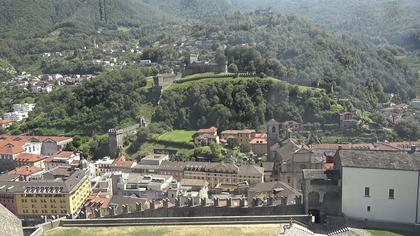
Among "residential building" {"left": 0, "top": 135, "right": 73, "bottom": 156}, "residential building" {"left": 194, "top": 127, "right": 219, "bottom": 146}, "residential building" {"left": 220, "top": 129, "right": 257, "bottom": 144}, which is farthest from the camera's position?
"residential building" {"left": 0, "top": 135, "right": 73, "bottom": 156}

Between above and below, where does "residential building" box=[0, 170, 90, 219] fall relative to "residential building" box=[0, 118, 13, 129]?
below

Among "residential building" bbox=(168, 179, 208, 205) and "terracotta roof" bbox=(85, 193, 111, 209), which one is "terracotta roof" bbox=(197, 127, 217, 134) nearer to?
"residential building" bbox=(168, 179, 208, 205)

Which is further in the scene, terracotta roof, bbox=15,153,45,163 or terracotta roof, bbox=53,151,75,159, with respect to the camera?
terracotta roof, bbox=15,153,45,163

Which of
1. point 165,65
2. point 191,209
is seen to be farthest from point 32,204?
point 165,65

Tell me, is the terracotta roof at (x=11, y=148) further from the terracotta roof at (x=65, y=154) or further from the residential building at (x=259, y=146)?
the residential building at (x=259, y=146)

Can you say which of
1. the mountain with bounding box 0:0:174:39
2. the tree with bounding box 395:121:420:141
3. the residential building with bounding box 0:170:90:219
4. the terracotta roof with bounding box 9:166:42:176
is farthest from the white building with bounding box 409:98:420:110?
the mountain with bounding box 0:0:174:39

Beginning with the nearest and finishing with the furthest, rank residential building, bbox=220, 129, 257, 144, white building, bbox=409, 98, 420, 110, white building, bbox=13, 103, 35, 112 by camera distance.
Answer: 1. residential building, bbox=220, 129, 257, 144
2. white building, bbox=409, 98, 420, 110
3. white building, bbox=13, 103, 35, 112

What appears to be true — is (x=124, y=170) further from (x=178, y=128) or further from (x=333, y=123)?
(x=333, y=123)

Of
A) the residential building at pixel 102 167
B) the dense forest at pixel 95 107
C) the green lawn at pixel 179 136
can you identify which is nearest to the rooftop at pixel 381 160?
the residential building at pixel 102 167
